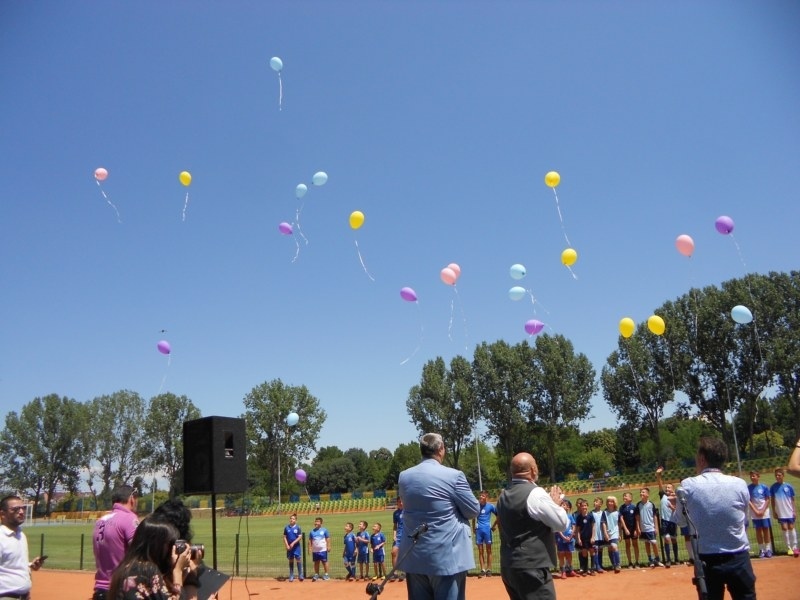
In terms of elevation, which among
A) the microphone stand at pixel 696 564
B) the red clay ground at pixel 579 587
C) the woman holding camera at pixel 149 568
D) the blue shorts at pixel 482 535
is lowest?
the red clay ground at pixel 579 587

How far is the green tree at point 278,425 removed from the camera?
63531 millimetres

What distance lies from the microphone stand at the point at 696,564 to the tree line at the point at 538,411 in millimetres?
23572

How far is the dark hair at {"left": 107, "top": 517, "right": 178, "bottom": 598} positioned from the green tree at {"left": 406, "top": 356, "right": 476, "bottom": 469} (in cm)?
5382

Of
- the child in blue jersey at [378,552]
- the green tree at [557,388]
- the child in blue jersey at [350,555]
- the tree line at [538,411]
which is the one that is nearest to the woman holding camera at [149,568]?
the child in blue jersey at [378,552]

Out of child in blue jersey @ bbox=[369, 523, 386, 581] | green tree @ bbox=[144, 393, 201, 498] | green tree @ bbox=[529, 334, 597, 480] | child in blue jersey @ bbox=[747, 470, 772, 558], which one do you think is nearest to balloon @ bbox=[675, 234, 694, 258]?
child in blue jersey @ bbox=[747, 470, 772, 558]

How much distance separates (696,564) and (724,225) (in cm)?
1043

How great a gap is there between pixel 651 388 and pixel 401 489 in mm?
49154

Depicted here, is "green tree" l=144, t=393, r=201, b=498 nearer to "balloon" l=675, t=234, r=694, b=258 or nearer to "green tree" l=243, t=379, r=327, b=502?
"green tree" l=243, t=379, r=327, b=502

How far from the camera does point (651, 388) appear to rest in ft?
159

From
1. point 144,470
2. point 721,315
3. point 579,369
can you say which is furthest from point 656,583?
point 144,470

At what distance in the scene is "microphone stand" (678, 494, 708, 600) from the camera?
348cm

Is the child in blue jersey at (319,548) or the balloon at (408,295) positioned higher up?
the balloon at (408,295)

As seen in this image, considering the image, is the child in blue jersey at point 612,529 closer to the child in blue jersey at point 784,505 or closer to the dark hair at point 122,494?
the child in blue jersey at point 784,505

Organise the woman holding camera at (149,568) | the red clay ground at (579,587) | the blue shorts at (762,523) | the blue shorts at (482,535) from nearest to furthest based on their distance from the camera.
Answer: the woman holding camera at (149,568), the red clay ground at (579,587), the blue shorts at (762,523), the blue shorts at (482,535)
